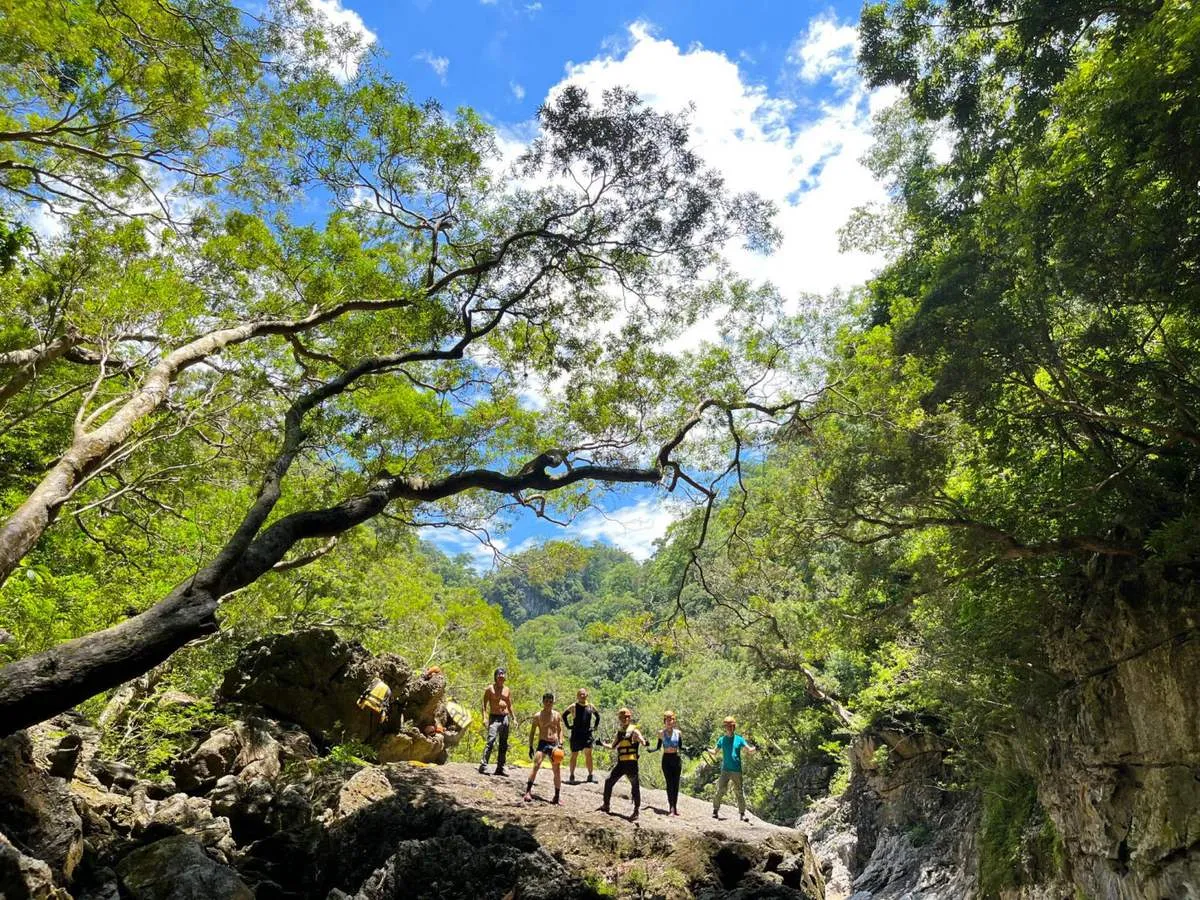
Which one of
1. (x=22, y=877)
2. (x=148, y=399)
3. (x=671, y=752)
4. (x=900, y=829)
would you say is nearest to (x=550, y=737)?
(x=671, y=752)

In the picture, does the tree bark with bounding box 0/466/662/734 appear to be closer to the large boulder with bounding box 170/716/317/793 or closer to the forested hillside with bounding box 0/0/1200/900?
the forested hillside with bounding box 0/0/1200/900

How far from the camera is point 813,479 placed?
37.1 ft

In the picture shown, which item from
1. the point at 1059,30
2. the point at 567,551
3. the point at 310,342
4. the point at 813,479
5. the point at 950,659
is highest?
the point at 1059,30

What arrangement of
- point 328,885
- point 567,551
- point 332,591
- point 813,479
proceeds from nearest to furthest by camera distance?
1. point 328,885
2. point 813,479
3. point 567,551
4. point 332,591

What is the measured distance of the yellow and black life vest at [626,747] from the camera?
8.27 meters

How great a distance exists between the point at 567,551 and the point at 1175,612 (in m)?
9.02

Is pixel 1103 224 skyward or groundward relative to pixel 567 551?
skyward

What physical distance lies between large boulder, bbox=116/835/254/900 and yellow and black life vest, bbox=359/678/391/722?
4.19m

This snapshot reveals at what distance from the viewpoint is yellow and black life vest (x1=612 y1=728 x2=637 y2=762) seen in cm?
827

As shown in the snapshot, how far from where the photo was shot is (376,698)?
1002cm

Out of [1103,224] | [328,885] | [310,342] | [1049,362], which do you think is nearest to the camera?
[1103,224]

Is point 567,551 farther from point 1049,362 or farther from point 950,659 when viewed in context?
point 1049,362

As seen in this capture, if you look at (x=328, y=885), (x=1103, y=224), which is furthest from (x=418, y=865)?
(x=1103, y=224)

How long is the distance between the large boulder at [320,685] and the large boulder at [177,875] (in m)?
4.13
